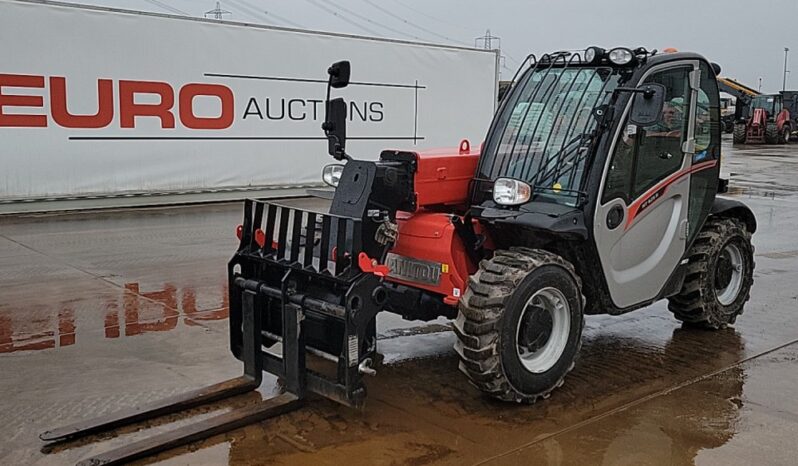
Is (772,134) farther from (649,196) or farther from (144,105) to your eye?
(649,196)

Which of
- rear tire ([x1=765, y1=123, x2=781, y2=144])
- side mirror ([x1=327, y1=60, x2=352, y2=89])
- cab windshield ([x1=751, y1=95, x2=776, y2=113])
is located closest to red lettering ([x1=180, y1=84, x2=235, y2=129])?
A: side mirror ([x1=327, y1=60, x2=352, y2=89])

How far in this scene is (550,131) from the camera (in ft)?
16.6

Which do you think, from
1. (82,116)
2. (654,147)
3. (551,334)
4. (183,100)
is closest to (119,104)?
(82,116)

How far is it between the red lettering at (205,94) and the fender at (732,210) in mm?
9169

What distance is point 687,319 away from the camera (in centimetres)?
621

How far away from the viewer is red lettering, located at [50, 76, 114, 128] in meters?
11.8

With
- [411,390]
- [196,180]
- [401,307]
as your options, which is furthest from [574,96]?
[196,180]

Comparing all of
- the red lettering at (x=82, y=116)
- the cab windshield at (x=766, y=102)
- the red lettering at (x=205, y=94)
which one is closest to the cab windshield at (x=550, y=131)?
the red lettering at (x=82, y=116)

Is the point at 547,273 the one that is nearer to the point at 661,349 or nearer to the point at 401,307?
the point at 401,307

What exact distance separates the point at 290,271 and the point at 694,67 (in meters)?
3.08

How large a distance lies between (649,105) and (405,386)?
221 cm

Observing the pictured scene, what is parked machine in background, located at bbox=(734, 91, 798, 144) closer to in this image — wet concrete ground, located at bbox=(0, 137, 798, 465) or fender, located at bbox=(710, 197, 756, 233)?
wet concrete ground, located at bbox=(0, 137, 798, 465)

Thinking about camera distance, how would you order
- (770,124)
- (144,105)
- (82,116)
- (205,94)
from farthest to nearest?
(770,124) < (205,94) < (144,105) < (82,116)

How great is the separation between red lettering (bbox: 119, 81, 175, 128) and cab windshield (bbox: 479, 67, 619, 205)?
342 inches
